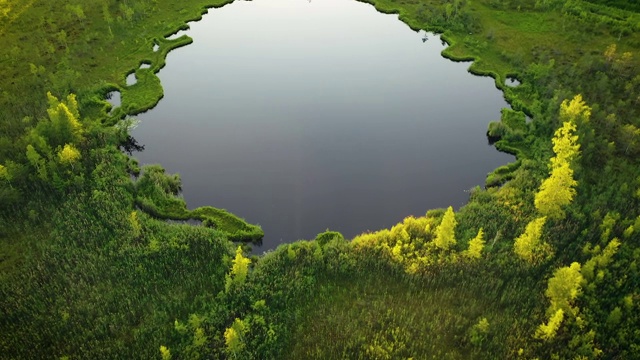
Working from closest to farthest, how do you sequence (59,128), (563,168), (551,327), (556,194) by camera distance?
(551,327) → (563,168) → (556,194) → (59,128)

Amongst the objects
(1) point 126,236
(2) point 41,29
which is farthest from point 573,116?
(2) point 41,29

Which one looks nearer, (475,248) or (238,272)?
(238,272)

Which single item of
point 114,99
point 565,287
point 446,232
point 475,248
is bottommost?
point 565,287

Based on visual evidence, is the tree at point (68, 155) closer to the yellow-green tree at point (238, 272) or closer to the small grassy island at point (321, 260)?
the small grassy island at point (321, 260)

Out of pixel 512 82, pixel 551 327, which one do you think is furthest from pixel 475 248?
pixel 512 82

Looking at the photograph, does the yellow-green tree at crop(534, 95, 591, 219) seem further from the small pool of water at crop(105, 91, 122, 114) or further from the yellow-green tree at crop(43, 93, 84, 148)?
the small pool of water at crop(105, 91, 122, 114)

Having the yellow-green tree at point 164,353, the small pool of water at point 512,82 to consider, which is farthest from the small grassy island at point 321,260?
the small pool of water at point 512,82

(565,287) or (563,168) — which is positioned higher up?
(563,168)

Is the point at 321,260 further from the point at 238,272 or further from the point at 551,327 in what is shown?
the point at 551,327
